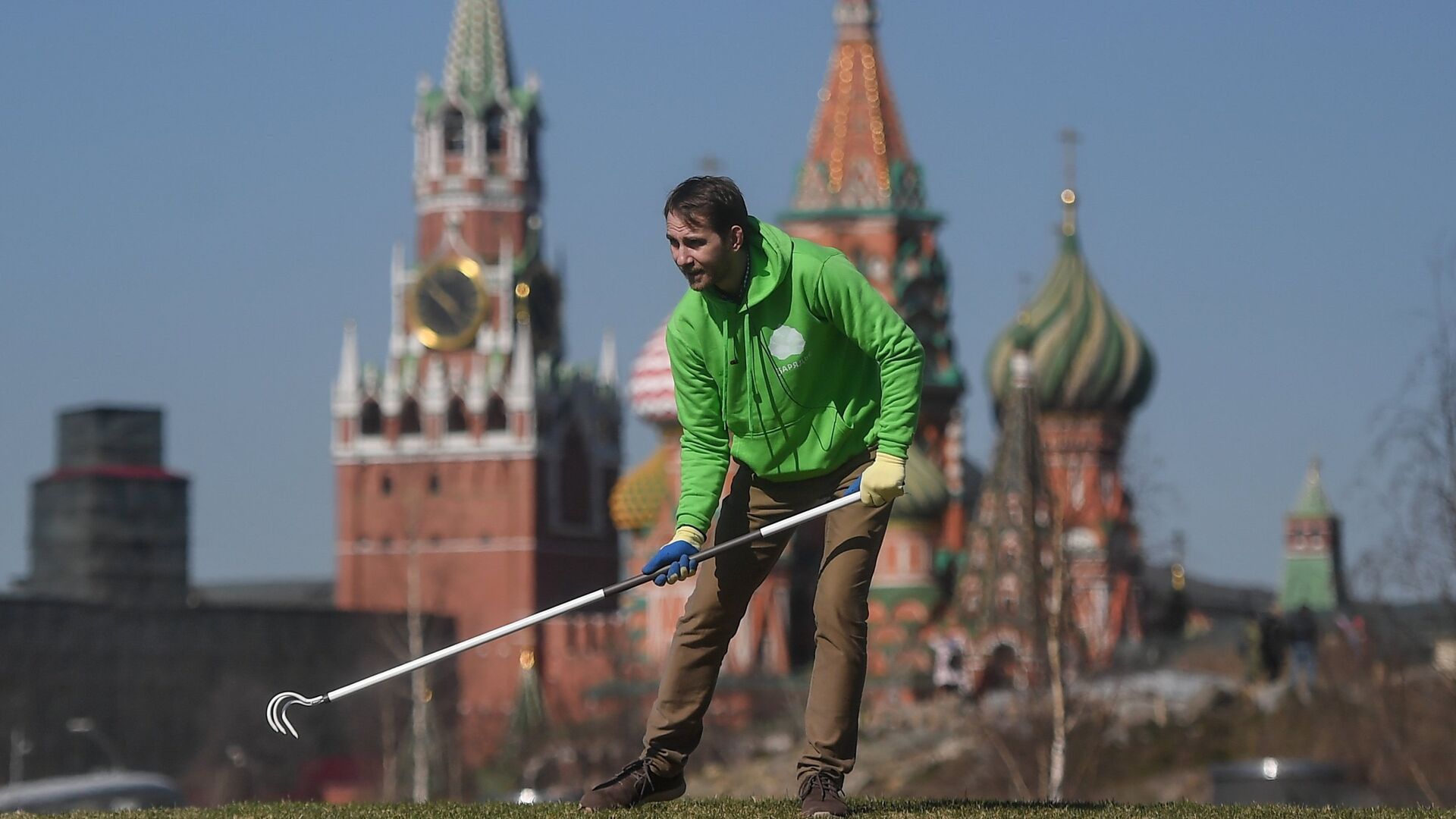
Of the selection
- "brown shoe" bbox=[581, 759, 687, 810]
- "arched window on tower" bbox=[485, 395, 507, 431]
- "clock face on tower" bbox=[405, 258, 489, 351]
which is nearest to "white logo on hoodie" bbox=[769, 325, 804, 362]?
"brown shoe" bbox=[581, 759, 687, 810]

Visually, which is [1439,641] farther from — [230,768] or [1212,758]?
[230,768]

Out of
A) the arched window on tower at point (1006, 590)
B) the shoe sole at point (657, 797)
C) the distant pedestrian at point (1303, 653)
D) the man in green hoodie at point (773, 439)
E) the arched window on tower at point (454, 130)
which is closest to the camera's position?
the man in green hoodie at point (773, 439)

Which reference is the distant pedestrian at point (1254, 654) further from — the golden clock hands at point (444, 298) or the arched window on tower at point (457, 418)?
the golden clock hands at point (444, 298)

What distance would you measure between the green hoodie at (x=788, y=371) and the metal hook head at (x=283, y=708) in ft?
6.00

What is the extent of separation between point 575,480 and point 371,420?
7.49 m

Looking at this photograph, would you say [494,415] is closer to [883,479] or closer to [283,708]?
[283,708]

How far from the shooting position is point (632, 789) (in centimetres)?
1241

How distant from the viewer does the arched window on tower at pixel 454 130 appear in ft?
352

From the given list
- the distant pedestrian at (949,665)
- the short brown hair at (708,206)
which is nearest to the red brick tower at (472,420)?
the distant pedestrian at (949,665)

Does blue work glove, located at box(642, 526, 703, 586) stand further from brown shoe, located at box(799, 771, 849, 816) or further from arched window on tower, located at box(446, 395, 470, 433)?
arched window on tower, located at box(446, 395, 470, 433)

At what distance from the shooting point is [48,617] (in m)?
77.5

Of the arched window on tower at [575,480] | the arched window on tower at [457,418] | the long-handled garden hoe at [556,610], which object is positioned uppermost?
the arched window on tower at [457,418]

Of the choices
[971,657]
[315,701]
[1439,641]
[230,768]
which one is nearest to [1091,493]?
[971,657]

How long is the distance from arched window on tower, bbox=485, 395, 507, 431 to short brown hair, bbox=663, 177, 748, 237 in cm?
9241
